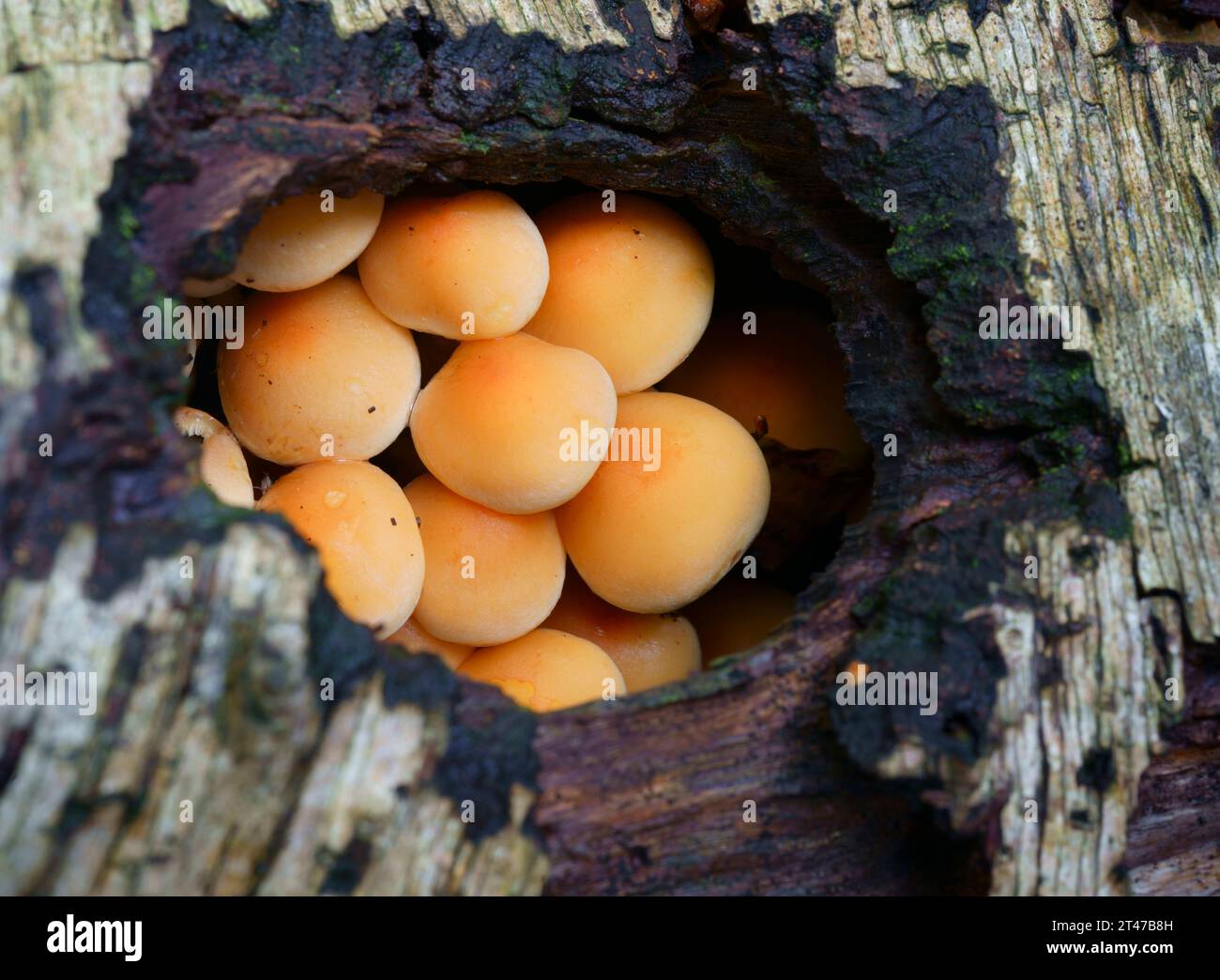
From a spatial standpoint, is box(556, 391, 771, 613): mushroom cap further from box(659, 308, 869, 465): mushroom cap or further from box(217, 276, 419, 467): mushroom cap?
box(217, 276, 419, 467): mushroom cap

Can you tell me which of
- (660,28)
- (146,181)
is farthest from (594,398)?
(146,181)

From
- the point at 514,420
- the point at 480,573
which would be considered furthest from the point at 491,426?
the point at 480,573

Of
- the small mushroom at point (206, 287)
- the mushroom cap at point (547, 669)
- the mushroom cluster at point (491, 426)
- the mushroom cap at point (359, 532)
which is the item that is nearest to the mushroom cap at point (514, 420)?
the mushroom cluster at point (491, 426)

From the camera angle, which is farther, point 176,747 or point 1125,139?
point 1125,139

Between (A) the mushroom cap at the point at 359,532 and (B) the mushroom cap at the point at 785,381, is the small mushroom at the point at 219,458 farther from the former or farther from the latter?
(B) the mushroom cap at the point at 785,381

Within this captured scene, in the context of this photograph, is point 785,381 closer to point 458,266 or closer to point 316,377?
Result: point 458,266

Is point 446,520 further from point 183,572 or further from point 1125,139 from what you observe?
point 1125,139

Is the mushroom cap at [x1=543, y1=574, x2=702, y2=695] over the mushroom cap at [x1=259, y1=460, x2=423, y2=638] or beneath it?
beneath

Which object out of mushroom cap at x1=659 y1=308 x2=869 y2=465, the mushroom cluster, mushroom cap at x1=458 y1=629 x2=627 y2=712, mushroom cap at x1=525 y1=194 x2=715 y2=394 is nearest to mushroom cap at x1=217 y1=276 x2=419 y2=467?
the mushroom cluster
